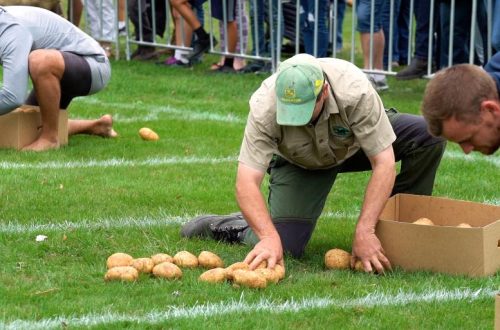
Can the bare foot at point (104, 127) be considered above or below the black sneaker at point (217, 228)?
below

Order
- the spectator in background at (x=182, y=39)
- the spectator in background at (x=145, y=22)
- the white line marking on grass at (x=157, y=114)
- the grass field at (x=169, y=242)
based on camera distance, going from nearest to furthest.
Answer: the grass field at (x=169, y=242) → the white line marking on grass at (x=157, y=114) → the spectator in background at (x=182, y=39) → the spectator in background at (x=145, y=22)

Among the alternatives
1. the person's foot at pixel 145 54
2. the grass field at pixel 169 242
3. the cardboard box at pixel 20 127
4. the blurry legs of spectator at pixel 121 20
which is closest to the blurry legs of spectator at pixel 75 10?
the blurry legs of spectator at pixel 121 20

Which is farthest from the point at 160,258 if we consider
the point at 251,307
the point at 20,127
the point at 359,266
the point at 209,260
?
the point at 20,127

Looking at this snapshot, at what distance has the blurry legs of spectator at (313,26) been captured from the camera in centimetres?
1225

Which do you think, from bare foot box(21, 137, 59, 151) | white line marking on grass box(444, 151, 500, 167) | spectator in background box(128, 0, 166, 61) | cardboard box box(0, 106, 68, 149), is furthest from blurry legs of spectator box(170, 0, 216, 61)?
white line marking on grass box(444, 151, 500, 167)

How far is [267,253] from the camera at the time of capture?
5.38 metres

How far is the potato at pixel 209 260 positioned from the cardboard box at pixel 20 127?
10.9ft

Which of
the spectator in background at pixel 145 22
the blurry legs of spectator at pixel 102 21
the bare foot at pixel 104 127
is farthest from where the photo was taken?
the blurry legs of spectator at pixel 102 21

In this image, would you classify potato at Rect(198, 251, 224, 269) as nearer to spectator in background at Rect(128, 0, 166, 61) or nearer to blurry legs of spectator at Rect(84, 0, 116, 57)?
spectator in background at Rect(128, 0, 166, 61)

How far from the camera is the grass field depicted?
487 cm

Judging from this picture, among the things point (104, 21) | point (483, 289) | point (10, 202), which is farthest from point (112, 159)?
point (104, 21)

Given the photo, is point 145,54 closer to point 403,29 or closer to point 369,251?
point 403,29

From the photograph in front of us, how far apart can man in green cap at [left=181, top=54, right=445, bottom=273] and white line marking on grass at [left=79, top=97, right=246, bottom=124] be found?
3826 mm

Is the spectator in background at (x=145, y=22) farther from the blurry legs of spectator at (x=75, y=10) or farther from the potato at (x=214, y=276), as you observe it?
the potato at (x=214, y=276)
